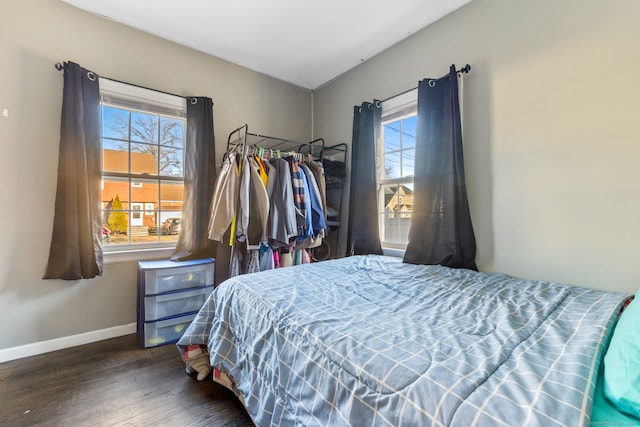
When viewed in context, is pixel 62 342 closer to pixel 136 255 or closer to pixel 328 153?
pixel 136 255

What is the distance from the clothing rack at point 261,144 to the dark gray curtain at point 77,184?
3.44ft

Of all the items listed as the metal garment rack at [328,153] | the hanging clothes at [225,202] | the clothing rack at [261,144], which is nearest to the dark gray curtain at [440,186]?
the metal garment rack at [328,153]

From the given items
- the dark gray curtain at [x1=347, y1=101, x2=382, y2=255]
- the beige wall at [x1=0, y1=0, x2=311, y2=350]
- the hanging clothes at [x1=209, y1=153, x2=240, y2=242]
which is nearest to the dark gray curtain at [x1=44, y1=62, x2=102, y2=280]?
the beige wall at [x1=0, y1=0, x2=311, y2=350]

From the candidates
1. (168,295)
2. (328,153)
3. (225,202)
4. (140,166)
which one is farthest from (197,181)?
(328,153)

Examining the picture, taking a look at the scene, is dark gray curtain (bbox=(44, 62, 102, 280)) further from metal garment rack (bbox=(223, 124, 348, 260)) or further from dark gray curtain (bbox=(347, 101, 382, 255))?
dark gray curtain (bbox=(347, 101, 382, 255))

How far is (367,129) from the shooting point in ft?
8.37

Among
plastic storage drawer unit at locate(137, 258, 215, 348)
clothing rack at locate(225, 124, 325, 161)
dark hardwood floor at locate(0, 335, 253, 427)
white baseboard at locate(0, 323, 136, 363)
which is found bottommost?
dark hardwood floor at locate(0, 335, 253, 427)

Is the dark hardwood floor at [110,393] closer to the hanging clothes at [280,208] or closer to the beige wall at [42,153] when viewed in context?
the beige wall at [42,153]

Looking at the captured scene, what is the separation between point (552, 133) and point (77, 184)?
3.11 metres

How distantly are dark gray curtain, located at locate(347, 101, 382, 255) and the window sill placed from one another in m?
1.68

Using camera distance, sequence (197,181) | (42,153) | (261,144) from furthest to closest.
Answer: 1. (261,144)
2. (197,181)
3. (42,153)

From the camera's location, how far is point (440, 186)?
6.40 ft

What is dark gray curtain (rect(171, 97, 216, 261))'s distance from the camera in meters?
2.38

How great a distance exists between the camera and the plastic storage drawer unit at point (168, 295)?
79.4 inches
